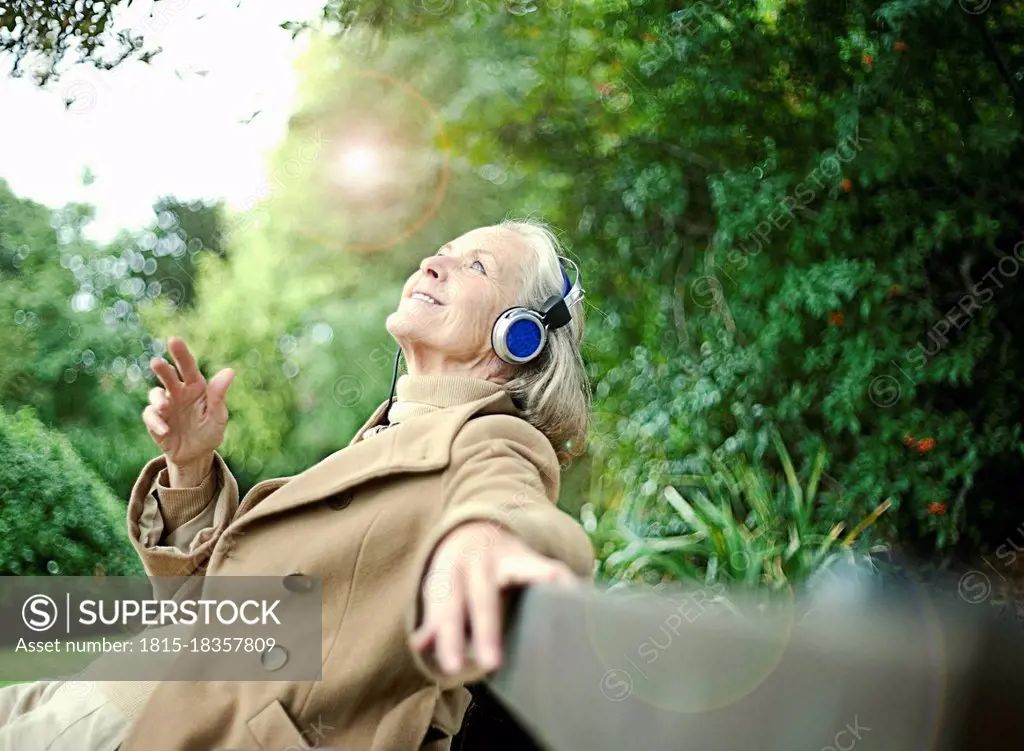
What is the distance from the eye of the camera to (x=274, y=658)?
82 cm

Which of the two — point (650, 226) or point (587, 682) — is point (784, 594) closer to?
point (650, 226)

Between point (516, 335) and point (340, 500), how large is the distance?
210 millimetres

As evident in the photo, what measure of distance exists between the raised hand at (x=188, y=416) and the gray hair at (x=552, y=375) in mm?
272

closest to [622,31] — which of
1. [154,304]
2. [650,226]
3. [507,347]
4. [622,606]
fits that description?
[650,226]

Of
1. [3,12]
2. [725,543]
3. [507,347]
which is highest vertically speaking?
[507,347]

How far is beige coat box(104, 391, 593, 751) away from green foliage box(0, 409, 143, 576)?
1906 millimetres

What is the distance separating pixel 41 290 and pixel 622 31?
1.94 meters

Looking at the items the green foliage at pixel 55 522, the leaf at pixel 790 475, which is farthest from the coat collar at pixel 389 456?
the green foliage at pixel 55 522

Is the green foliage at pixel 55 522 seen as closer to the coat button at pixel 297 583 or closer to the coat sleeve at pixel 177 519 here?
the coat sleeve at pixel 177 519

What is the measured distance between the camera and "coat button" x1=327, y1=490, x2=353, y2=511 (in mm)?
866

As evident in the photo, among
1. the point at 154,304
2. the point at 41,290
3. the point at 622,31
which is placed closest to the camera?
the point at 622,31

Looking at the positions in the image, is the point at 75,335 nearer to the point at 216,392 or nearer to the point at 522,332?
the point at 216,392

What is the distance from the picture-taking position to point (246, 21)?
2268 millimetres

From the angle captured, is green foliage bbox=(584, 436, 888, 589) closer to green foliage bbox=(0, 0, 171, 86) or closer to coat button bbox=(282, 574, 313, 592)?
green foliage bbox=(0, 0, 171, 86)
